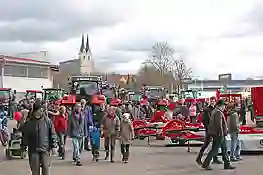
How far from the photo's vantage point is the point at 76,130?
14.2m

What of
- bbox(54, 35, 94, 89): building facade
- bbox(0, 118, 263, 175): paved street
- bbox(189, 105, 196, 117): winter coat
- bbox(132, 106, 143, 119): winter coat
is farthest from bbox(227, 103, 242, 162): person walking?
bbox(54, 35, 94, 89): building facade

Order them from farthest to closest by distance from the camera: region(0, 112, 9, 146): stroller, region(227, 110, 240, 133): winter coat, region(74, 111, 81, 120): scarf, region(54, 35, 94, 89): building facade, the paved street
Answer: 1. region(54, 35, 94, 89): building facade
2. region(0, 112, 9, 146): stroller
3. region(227, 110, 240, 133): winter coat
4. region(74, 111, 81, 120): scarf
5. the paved street

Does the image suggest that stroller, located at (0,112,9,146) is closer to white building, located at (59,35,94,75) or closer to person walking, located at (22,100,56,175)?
person walking, located at (22,100,56,175)

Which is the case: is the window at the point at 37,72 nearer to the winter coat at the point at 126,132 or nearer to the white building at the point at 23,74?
the white building at the point at 23,74

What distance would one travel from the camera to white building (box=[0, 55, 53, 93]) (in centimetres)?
6412

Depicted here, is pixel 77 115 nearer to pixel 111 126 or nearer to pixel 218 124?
pixel 111 126

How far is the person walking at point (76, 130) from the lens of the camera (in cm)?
1415

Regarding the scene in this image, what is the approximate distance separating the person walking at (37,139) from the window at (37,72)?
197 feet

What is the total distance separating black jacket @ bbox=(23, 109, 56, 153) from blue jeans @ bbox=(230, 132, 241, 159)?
7124 millimetres

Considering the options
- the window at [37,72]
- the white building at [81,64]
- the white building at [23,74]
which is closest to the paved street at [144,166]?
the white building at [23,74]

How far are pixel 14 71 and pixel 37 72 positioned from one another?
4.47 meters

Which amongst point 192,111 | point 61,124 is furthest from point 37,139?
point 192,111

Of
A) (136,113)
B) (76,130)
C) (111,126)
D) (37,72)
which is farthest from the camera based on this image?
(37,72)

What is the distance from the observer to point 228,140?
600 inches
